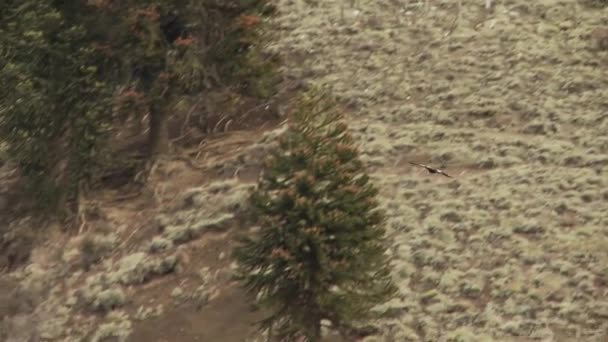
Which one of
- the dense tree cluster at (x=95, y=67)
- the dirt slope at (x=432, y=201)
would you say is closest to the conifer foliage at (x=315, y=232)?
the dirt slope at (x=432, y=201)

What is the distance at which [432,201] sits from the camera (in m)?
20.7

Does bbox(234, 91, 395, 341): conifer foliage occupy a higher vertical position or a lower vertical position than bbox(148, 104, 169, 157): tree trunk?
higher

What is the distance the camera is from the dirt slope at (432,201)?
57.4 ft

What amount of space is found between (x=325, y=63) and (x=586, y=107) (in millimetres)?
7184

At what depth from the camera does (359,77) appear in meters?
26.3

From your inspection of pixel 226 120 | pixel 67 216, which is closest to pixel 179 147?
pixel 226 120

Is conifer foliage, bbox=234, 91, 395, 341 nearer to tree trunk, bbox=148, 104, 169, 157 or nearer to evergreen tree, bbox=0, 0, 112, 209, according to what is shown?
evergreen tree, bbox=0, 0, 112, 209

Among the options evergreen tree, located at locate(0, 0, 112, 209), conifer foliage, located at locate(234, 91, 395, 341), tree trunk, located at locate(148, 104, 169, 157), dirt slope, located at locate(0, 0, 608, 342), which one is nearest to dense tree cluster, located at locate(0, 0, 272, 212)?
evergreen tree, located at locate(0, 0, 112, 209)

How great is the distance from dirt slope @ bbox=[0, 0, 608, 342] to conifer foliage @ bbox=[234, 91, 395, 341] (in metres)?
2.88

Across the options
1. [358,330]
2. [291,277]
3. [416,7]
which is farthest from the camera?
[416,7]

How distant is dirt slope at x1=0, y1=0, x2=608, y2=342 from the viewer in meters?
17.5

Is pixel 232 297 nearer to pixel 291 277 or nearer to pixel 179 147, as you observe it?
pixel 291 277

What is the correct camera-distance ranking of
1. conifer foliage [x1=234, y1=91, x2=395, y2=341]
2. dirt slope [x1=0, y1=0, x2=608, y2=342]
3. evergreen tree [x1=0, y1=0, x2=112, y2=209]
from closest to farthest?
conifer foliage [x1=234, y1=91, x2=395, y2=341]
dirt slope [x1=0, y1=0, x2=608, y2=342]
evergreen tree [x1=0, y1=0, x2=112, y2=209]

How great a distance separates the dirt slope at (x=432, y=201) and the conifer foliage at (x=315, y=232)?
2.88m
